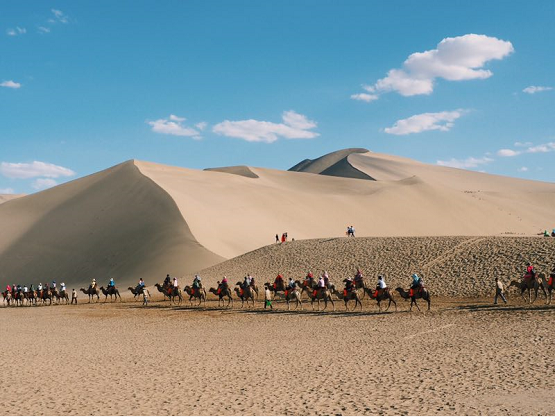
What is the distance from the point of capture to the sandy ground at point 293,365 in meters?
11.4

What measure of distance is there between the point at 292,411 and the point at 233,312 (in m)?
20.2

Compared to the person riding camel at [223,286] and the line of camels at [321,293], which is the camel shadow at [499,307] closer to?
the line of camels at [321,293]

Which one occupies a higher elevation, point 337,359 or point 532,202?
point 532,202

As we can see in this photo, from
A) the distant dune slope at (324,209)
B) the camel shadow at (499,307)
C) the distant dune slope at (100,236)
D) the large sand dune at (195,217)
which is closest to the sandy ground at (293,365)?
the camel shadow at (499,307)

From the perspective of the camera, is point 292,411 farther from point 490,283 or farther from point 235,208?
point 235,208

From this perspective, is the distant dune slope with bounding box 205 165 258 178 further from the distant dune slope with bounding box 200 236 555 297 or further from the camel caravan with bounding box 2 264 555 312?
the camel caravan with bounding box 2 264 555 312

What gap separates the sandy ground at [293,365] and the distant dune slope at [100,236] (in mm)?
33268

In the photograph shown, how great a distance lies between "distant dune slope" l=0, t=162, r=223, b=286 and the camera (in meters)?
60.8

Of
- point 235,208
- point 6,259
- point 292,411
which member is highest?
point 235,208

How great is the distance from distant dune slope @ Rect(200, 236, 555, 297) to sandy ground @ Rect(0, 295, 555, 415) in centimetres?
959

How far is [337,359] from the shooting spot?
53.1ft

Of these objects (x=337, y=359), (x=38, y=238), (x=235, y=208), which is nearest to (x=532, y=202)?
(x=235, y=208)

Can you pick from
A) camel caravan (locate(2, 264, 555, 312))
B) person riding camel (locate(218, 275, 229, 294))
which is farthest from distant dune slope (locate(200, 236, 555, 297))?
person riding camel (locate(218, 275, 229, 294))

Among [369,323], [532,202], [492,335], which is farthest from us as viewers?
[532,202]
